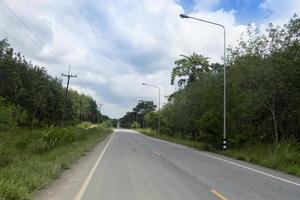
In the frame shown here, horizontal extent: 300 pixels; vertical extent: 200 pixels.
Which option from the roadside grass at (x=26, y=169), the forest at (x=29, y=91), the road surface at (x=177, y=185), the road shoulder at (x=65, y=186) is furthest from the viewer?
the forest at (x=29, y=91)

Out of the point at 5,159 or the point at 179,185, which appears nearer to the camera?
the point at 179,185

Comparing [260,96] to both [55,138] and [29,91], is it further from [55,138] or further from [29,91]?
[29,91]

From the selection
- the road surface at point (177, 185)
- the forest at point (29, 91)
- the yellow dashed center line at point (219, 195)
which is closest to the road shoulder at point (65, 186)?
the road surface at point (177, 185)

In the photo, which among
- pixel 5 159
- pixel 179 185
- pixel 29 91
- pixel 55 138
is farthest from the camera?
pixel 29 91

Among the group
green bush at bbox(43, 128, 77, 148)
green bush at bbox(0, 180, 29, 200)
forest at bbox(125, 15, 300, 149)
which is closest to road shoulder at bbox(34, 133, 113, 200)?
green bush at bbox(0, 180, 29, 200)

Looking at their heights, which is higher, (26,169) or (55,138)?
(55,138)

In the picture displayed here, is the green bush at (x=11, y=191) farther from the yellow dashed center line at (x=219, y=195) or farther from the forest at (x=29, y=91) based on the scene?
the forest at (x=29, y=91)

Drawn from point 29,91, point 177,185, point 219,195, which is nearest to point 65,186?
point 177,185

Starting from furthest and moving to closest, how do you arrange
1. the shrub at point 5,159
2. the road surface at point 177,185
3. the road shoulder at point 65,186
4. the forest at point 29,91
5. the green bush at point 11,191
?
1. the forest at point 29,91
2. the shrub at point 5,159
3. the road surface at point 177,185
4. the road shoulder at point 65,186
5. the green bush at point 11,191

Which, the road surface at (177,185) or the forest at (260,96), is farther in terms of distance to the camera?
the forest at (260,96)

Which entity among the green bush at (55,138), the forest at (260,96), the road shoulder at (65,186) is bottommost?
the road shoulder at (65,186)

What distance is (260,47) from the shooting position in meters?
30.1

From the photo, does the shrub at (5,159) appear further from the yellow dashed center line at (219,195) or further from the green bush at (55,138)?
the yellow dashed center line at (219,195)

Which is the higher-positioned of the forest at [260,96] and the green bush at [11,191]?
the forest at [260,96]
